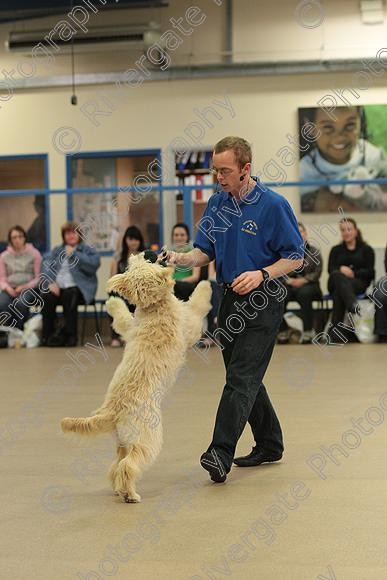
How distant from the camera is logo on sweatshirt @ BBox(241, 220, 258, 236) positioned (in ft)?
12.6

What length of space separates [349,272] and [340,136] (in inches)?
116

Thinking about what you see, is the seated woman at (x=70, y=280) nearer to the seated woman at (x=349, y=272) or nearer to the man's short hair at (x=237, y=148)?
the seated woman at (x=349, y=272)

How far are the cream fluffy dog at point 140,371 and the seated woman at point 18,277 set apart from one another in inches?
238

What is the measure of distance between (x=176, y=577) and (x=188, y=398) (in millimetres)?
3366

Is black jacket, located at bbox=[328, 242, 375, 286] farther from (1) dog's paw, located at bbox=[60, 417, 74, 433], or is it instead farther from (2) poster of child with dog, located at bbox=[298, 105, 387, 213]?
(1) dog's paw, located at bbox=[60, 417, 74, 433]

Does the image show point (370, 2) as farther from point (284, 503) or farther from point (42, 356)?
point (284, 503)

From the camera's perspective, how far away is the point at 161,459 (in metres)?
4.30

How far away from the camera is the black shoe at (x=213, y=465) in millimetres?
3789

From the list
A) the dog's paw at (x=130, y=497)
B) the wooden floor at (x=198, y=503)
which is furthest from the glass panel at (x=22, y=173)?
the dog's paw at (x=130, y=497)

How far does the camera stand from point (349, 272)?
925 centimetres

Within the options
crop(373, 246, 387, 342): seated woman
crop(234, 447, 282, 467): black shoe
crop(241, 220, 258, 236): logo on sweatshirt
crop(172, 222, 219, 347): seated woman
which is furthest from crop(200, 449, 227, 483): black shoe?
crop(373, 246, 387, 342): seated woman

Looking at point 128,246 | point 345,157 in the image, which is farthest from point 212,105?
point 128,246

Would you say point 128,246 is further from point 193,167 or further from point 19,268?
point 193,167

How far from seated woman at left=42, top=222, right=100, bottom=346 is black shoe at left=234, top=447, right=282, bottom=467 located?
5.59 metres
